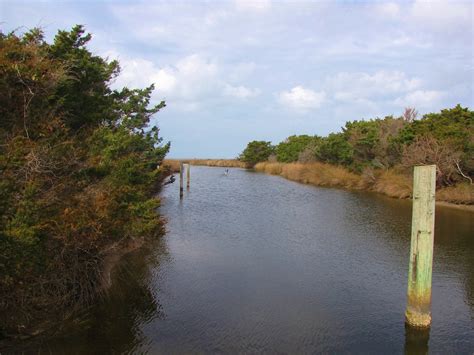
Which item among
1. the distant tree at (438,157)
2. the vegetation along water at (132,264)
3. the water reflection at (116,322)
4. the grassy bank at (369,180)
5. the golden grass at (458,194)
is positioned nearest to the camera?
the vegetation along water at (132,264)

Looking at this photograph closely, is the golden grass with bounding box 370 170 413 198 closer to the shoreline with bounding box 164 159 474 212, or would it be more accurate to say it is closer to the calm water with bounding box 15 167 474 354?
the shoreline with bounding box 164 159 474 212

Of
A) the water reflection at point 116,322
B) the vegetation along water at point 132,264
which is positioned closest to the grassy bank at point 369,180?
the vegetation along water at point 132,264

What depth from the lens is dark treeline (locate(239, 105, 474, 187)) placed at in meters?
23.2

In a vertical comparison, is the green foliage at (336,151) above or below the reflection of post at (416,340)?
above

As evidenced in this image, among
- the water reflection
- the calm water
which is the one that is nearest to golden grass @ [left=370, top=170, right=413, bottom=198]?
the calm water

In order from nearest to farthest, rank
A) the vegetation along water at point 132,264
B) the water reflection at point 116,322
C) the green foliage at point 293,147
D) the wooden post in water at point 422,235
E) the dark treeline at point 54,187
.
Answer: the dark treeline at point 54,187
the vegetation along water at point 132,264
the water reflection at point 116,322
the wooden post in water at point 422,235
the green foliage at point 293,147

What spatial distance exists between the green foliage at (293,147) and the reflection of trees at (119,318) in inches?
1618

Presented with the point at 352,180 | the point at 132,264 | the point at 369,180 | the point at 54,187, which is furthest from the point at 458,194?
the point at 54,187

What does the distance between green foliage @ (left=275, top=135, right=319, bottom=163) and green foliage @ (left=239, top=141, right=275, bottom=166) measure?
438 cm

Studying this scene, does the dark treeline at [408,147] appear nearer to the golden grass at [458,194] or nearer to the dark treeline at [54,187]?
the golden grass at [458,194]

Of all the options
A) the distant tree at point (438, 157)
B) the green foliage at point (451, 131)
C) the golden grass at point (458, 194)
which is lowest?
the golden grass at point (458, 194)

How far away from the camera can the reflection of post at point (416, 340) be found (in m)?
6.88

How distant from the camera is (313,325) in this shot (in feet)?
25.2

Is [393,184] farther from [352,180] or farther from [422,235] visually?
[422,235]
